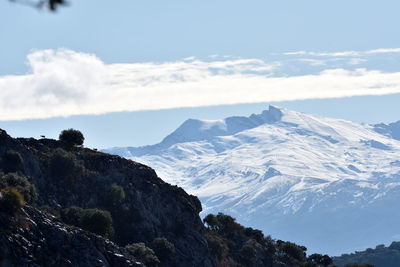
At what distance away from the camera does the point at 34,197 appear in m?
101

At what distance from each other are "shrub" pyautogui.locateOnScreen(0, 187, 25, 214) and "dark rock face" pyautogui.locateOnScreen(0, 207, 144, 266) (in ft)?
2.89

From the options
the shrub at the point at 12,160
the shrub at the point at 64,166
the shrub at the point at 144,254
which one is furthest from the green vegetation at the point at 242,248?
the shrub at the point at 12,160

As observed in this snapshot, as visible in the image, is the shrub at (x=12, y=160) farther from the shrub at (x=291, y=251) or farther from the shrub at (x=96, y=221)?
the shrub at (x=291, y=251)

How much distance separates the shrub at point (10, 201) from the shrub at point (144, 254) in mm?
24584

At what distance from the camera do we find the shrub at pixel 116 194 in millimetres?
115125

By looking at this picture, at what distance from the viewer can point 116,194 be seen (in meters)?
115

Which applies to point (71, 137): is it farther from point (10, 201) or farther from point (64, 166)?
point (10, 201)

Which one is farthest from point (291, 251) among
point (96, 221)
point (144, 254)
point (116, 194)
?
point (96, 221)

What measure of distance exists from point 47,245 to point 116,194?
3654 centimetres

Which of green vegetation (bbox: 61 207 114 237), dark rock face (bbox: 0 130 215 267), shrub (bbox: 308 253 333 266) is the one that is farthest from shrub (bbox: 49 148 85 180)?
shrub (bbox: 308 253 333 266)

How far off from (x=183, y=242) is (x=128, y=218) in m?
9.94

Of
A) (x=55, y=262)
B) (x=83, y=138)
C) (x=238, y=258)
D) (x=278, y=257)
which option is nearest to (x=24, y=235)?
(x=55, y=262)

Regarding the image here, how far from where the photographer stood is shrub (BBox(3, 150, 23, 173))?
109 metres

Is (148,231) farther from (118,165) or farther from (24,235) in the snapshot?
(24,235)
